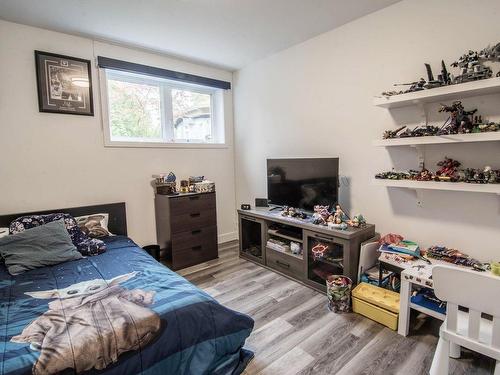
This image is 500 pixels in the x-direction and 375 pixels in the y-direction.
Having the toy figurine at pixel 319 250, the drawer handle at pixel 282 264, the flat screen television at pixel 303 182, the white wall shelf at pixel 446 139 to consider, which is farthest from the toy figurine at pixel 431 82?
the drawer handle at pixel 282 264

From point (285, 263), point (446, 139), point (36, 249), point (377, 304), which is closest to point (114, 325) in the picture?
point (36, 249)

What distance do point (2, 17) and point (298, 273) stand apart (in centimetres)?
347

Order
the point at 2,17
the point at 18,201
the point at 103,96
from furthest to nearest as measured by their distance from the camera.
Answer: the point at 103,96
the point at 18,201
the point at 2,17

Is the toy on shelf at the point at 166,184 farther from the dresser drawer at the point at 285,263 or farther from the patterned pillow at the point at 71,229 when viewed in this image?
the dresser drawer at the point at 285,263

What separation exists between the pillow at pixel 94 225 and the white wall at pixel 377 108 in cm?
194

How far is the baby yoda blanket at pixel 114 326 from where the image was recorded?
108cm

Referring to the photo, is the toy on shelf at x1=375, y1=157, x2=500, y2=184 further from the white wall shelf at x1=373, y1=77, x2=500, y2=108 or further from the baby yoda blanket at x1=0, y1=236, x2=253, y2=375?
the baby yoda blanket at x1=0, y1=236, x2=253, y2=375

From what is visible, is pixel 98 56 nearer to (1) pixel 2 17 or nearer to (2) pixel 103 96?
(2) pixel 103 96

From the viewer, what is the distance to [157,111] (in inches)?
130

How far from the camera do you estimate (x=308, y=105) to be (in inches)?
115

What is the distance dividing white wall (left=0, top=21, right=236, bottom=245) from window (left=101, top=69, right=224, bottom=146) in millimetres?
160

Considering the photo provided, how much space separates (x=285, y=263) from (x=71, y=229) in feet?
6.57

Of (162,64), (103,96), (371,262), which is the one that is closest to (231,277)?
(371,262)

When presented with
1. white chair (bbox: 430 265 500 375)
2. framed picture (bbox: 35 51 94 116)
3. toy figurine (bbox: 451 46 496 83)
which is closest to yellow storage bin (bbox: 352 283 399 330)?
white chair (bbox: 430 265 500 375)
